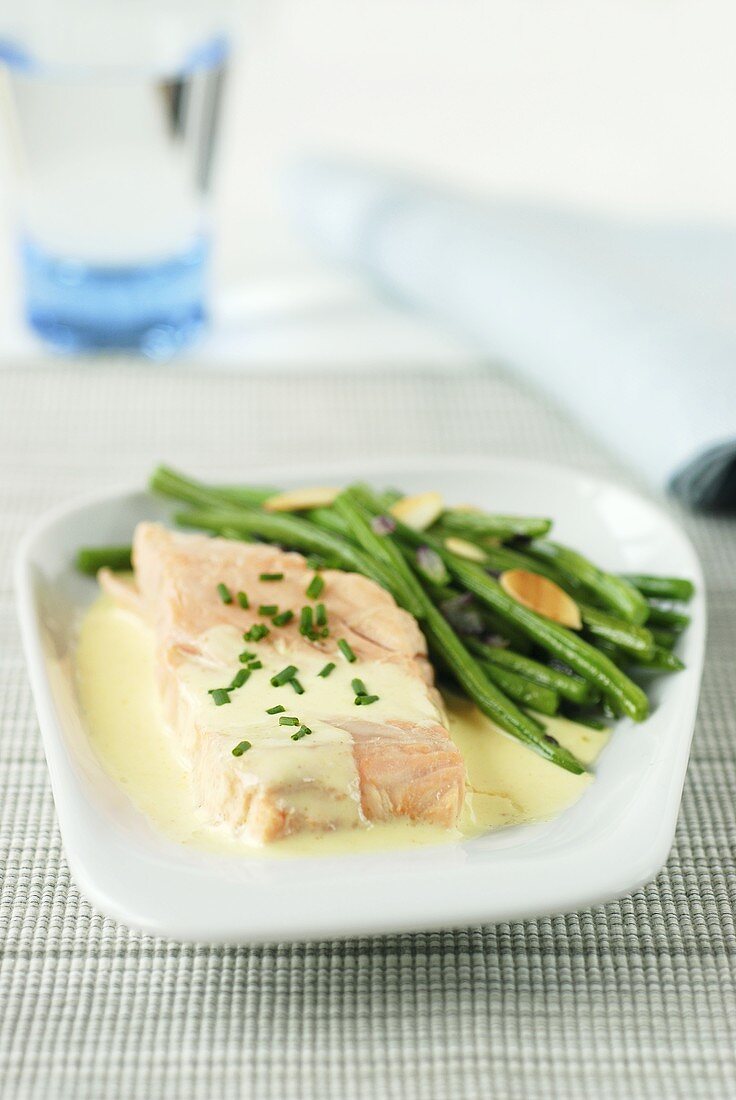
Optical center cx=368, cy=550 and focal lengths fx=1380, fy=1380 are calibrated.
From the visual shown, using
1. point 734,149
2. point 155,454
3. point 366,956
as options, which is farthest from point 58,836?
point 734,149

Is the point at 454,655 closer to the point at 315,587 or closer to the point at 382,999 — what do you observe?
the point at 315,587

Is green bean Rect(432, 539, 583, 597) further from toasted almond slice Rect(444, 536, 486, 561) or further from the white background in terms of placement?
the white background

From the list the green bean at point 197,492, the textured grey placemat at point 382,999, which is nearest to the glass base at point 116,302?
the green bean at point 197,492

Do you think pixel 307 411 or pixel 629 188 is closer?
pixel 307 411

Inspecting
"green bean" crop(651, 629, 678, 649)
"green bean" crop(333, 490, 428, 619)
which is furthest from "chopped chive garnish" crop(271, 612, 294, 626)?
"green bean" crop(651, 629, 678, 649)

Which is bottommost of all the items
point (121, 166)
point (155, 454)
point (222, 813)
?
point (155, 454)

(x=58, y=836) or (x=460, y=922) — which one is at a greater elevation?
(x=460, y=922)

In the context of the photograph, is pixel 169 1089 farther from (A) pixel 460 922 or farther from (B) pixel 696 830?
(B) pixel 696 830

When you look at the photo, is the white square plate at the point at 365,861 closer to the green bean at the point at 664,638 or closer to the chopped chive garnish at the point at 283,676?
the green bean at the point at 664,638
